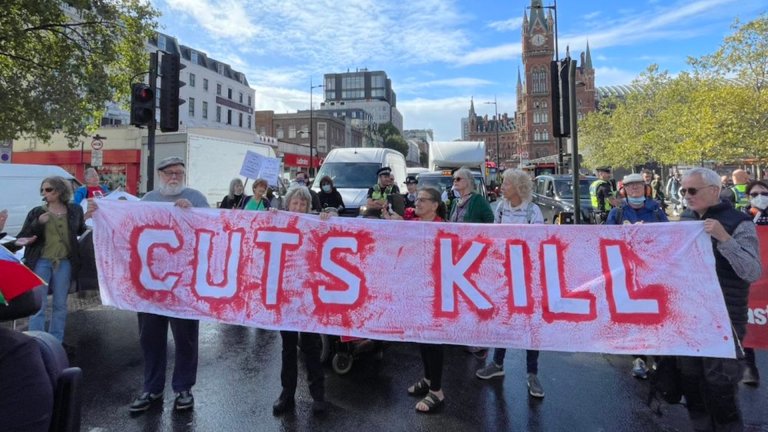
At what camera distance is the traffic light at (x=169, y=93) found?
789cm

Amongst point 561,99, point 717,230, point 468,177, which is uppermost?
point 561,99

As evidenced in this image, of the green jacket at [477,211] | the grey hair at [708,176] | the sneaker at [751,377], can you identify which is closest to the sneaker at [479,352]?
the green jacket at [477,211]

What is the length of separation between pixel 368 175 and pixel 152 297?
27.2 feet

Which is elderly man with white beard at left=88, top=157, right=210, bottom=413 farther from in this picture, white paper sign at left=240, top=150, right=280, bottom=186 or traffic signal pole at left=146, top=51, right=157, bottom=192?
traffic signal pole at left=146, top=51, right=157, bottom=192

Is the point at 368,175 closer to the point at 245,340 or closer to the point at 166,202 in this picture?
the point at 245,340

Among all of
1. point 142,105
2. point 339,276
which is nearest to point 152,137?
point 142,105

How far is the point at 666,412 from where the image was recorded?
370 cm

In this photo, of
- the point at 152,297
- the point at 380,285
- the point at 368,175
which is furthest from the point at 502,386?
the point at 368,175

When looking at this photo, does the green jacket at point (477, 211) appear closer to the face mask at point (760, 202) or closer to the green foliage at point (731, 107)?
the face mask at point (760, 202)

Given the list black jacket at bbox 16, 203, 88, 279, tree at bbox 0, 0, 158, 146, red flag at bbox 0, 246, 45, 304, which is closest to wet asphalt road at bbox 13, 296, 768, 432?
black jacket at bbox 16, 203, 88, 279

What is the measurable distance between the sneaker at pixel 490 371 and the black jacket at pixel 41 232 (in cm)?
435

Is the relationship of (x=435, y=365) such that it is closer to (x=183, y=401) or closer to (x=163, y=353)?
(x=183, y=401)

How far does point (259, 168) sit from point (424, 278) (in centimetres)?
442

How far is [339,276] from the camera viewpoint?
3883mm
